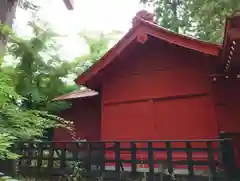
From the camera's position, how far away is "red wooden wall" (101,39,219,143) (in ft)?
25.7

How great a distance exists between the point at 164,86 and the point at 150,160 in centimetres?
266

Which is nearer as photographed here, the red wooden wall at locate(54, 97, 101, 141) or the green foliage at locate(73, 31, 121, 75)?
the red wooden wall at locate(54, 97, 101, 141)

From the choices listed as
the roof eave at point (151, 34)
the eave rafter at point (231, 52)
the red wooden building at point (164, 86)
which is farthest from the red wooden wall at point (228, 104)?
the roof eave at point (151, 34)

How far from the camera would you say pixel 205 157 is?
7363 millimetres

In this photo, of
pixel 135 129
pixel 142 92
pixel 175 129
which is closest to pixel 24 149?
pixel 135 129

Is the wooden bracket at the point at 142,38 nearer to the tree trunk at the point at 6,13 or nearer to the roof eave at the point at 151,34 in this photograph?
the roof eave at the point at 151,34

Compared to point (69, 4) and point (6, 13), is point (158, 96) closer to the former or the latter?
point (69, 4)

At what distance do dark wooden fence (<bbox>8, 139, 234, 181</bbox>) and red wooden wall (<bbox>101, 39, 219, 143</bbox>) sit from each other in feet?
1.59

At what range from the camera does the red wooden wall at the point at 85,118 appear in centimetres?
1138

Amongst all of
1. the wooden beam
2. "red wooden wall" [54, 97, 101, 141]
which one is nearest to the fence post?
the wooden beam

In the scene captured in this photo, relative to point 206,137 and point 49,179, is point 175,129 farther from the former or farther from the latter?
point 49,179

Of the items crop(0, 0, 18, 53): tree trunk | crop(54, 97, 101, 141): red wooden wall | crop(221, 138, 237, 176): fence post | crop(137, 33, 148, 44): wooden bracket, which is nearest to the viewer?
crop(0, 0, 18, 53): tree trunk

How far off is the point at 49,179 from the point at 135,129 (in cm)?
296

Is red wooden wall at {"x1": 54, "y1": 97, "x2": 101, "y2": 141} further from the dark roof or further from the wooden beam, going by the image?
the wooden beam
